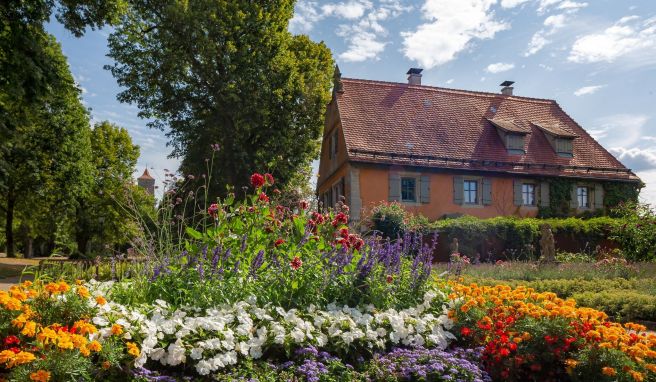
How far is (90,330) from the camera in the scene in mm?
3801

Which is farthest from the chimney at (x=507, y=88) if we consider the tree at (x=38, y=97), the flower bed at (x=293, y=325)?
the flower bed at (x=293, y=325)

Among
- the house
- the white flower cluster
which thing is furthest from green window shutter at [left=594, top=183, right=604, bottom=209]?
the white flower cluster

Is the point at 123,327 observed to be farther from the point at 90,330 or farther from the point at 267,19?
the point at 267,19

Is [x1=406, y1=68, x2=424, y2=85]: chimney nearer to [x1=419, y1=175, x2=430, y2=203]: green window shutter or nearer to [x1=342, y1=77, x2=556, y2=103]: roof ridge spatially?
[x1=342, y1=77, x2=556, y2=103]: roof ridge

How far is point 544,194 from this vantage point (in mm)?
26453

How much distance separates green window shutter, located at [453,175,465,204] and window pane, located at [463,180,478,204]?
0.39 meters

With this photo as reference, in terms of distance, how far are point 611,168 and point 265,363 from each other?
91.3 feet

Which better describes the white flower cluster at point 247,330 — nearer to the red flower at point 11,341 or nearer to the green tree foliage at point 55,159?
the red flower at point 11,341

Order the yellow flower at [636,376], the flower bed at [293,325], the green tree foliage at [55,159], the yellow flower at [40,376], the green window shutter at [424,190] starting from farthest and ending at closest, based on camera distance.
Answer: the green tree foliage at [55,159], the green window shutter at [424,190], the yellow flower at [636,376], the flower bed at [293,325], the yellow flower at [40,376]

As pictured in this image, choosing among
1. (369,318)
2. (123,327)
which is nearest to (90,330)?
(123,327)

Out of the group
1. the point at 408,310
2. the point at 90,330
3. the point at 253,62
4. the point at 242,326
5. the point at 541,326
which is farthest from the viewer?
the point at 253,62

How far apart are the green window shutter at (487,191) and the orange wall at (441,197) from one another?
0.16 meters

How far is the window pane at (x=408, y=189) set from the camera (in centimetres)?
2472

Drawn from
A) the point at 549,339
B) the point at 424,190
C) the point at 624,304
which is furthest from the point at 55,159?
the point at 549,339
